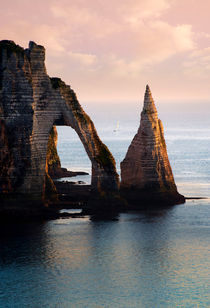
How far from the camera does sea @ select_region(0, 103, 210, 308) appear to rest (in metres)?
55.1

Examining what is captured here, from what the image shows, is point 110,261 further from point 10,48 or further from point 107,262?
point 10,48

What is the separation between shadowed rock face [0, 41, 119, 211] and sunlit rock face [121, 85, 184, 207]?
7761mm

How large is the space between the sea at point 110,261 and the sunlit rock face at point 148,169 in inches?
191

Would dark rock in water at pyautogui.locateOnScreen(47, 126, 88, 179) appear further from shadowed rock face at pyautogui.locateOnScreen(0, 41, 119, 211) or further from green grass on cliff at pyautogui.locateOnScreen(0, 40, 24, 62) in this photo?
green grass on cliff at pyautogui.locateOnScreen(0, 40, 24, 62)

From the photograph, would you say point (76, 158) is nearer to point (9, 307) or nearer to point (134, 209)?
point (134, 209)

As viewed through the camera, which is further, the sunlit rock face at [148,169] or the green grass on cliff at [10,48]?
the sunlit rock face at [148,169]

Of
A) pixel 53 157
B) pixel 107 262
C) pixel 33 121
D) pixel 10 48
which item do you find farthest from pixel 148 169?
pixel 53 157

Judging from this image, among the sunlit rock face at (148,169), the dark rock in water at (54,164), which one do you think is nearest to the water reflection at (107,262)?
the sunlit rock face at (148,169)

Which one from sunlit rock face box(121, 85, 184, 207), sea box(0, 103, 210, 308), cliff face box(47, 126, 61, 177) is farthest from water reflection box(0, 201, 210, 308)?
cliff face box(47, 126, 61, 177)

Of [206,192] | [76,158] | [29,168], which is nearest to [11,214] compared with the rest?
[29,168]

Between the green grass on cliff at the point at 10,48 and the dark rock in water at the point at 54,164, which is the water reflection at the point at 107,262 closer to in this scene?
the green grass on cliff at the point at 10,48

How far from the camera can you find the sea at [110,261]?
5506 centimetres

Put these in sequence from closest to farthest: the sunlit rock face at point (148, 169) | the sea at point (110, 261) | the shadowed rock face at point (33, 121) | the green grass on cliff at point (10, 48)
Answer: the sea at point (110, 261)
the shadowed rock face at point (33, 121)
the green grass on cliff at point (10, 48)
the sunlit rock face at point (148, 169)

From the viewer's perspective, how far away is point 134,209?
294ft
